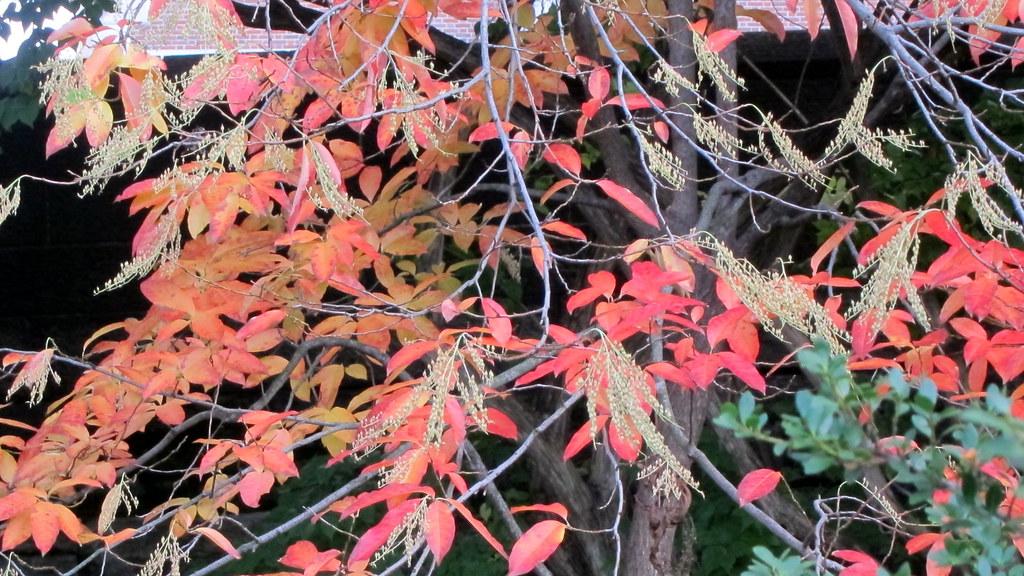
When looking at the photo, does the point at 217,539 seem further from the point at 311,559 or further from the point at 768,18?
the point at 768,18

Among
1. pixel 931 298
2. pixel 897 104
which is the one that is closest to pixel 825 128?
pixel 897 104

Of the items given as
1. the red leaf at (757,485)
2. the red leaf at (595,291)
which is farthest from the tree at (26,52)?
the red leaf at (757,485)

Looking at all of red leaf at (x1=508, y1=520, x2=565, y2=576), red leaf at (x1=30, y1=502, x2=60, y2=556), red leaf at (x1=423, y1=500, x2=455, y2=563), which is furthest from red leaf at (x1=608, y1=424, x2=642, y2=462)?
red leaf at (x1=30, y1=502, x2=60, y2=556)

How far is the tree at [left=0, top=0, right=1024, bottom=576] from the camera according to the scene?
4.80 ft

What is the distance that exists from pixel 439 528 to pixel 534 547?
5.9 inches

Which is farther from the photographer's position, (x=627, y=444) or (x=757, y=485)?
(x=757, y=485)

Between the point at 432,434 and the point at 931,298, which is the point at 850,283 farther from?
the point at 931,298

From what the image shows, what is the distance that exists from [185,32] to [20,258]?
2.43m

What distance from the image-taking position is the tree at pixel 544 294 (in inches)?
57.6

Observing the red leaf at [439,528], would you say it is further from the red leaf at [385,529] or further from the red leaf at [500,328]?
the red leaf at [500,328]

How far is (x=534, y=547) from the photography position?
1.52 meters

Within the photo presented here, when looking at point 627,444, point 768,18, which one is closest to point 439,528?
point 627,444

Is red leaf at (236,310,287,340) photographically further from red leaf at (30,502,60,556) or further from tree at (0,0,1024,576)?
red leaf at (30,502,60,556)

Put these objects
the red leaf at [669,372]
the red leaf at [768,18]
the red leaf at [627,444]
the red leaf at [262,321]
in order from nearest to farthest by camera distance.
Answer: the red leaf at [627,444] < the red leaf at [669,372] < the red leaf at [262,321] < the red leaf at [768,18]
